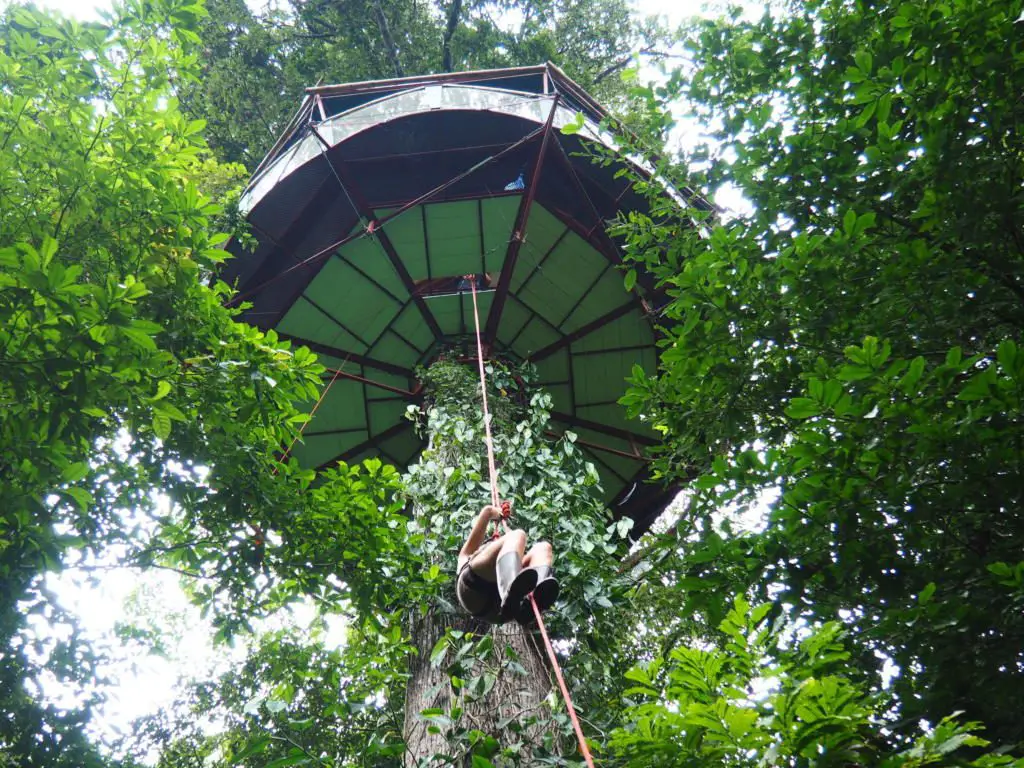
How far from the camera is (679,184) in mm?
4453

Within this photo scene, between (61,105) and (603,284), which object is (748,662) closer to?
(61,105)

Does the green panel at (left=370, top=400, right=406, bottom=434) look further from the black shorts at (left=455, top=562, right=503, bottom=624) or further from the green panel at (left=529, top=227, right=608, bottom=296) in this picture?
the black shorts at (left=455, top=562, right=503, bottom=624)

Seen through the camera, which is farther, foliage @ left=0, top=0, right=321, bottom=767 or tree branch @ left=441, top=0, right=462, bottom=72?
tree branch @ left=441, top=0, right=462, bottom=72

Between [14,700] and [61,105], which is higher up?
[61,105]

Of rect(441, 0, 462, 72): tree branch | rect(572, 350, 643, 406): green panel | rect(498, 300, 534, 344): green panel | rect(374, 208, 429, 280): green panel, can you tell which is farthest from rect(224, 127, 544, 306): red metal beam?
rect(441, 0, 462, 72): tree branch

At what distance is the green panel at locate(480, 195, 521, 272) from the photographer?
8.10 metres

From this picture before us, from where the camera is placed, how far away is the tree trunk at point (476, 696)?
3.78 metres

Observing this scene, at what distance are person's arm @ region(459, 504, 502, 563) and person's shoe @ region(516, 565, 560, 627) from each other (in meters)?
0.42

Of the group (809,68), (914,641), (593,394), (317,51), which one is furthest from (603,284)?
(317,51)

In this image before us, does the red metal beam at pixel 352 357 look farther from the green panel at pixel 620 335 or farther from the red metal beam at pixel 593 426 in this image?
the green panel at pixel 620 335

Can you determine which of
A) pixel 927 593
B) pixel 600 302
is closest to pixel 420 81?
pixel 600 302

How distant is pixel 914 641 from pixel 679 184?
104 inches

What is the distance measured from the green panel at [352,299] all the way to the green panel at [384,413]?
75cm

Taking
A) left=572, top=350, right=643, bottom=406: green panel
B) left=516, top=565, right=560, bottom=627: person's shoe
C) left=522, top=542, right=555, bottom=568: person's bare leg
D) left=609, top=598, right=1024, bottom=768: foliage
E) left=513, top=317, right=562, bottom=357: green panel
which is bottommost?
left=609, top=598, right=1024, bottom=768: foliage
